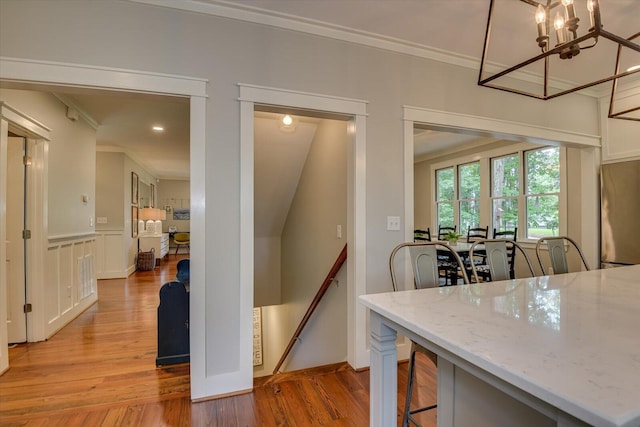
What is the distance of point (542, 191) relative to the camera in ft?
15.3

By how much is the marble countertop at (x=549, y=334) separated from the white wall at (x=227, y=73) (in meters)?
1.13

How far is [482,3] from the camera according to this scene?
79.0 inches

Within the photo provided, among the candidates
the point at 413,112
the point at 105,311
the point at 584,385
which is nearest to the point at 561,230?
the point at 413,112

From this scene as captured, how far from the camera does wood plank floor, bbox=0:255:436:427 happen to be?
1.73 metres

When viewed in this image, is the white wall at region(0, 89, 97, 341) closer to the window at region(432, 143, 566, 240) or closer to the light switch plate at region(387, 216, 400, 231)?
the light switch plate at region(387, 216, 400, 231)

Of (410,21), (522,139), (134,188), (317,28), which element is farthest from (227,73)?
(134,188)

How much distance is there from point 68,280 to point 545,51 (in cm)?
467

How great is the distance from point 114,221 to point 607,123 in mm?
7640

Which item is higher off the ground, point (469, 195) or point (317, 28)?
point (317, 28)

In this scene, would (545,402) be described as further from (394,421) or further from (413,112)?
(413,112)

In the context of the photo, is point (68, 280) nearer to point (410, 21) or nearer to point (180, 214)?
point (410, 21)

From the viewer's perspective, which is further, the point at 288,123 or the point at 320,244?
the point at 320,244

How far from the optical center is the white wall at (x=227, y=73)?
1.78 meters

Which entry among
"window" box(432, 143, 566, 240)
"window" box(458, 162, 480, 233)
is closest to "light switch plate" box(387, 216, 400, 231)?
"window" box(432, 143, 566, 240)
